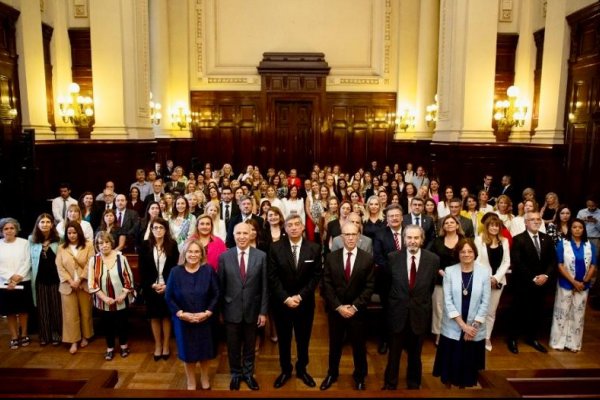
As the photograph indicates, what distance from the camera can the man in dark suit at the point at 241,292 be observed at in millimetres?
4332

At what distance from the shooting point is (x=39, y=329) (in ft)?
18.0

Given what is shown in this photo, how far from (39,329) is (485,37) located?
10.5 metres

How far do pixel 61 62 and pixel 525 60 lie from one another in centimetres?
1110

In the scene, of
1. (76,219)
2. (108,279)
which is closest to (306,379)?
(108,279)

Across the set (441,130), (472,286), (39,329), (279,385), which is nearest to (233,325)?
(279,385)

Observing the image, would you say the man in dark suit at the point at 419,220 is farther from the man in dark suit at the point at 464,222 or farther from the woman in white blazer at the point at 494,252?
the woman in white blazer at the point at 494,252

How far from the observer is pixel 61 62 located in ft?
A: 37.0

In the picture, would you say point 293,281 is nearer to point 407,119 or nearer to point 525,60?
point 525,60

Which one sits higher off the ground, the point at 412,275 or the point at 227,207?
the point at 227,207

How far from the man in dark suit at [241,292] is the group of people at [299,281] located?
11mm

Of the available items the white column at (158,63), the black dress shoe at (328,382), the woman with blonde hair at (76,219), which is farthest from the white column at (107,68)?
the black dress shoe at (328,382)

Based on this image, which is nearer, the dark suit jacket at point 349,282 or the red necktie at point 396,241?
the dark suit jacket at point 349,282

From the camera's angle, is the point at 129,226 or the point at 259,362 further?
the point at 129,226

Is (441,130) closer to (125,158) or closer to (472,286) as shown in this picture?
(125,158)
